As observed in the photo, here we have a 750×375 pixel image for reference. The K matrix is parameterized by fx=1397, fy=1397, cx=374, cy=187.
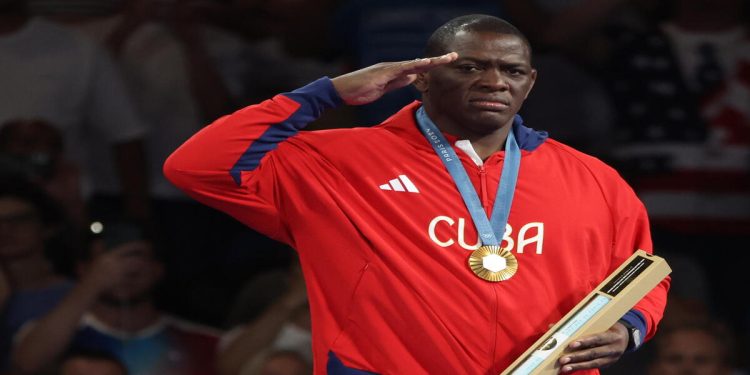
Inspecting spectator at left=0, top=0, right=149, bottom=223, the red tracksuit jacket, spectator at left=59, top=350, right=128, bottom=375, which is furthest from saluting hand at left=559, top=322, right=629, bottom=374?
spectator at left=0, top=0, right=149, bottom=223

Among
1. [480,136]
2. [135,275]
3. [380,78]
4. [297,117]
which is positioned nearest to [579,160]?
[480,136]

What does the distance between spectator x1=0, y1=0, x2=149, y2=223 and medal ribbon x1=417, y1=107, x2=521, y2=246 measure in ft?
9.17

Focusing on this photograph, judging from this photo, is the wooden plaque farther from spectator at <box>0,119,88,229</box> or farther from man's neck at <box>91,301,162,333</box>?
spectator at <box>0,119,88,229</box>

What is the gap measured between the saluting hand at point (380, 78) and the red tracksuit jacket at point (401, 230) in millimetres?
43

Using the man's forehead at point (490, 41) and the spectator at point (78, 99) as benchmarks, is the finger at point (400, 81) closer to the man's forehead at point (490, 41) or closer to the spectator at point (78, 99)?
the man's forehead at point (490, 41)

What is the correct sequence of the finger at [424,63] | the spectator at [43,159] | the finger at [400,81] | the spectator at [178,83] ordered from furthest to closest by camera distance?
the spectator at [178,83], the spectator at [43,159], the finger at [400,81], the finger at [424,63]

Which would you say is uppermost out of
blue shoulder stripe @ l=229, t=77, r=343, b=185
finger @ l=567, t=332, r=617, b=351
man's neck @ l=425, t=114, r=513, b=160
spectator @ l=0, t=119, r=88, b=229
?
blue shoulder stripe @ l=229, t=77, r=343, b=185

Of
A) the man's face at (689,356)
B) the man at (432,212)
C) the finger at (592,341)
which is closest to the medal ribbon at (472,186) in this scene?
the man at (432,212)

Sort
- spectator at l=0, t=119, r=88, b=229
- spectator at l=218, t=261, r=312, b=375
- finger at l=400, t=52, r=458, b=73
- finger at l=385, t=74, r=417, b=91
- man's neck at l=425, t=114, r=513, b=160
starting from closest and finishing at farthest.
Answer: finger at l=400, t=52, r=458, b=73, finger at l=385, t=74, r=417, b=91, man's neck at l=425, t=114, r=513, b=160, spectator at l=218, t=261, r=312, b=375, spectator at l=0, t=119, r=88, b=229

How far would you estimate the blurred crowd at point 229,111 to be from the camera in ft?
20.0

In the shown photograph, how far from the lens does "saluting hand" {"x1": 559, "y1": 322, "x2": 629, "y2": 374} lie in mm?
3516

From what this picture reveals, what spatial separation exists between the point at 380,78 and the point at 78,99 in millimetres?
3061

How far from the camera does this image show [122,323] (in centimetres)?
609

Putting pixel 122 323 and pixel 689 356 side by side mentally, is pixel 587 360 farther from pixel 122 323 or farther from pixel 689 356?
pixel 122 323
